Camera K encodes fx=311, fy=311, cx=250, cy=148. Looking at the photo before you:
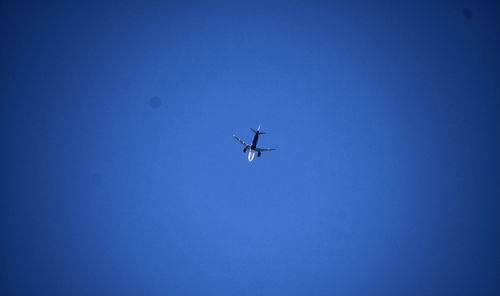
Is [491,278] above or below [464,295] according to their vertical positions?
above

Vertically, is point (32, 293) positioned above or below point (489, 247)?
below

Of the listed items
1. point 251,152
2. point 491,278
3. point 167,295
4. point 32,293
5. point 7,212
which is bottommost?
point 32,293

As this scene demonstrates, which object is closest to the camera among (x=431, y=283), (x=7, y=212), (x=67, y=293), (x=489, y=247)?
(x=67, y=293)

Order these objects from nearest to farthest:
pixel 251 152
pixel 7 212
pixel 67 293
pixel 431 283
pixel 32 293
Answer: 1. pixel 251 152
2. pixel 32 293
3. pixel 67 293
4. pixel 431 283
5. pixel 7 212

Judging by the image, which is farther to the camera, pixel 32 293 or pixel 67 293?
pixel 67 293

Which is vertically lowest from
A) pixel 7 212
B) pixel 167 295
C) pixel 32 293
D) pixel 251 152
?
pixel 32 293

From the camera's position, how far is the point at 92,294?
146 metres

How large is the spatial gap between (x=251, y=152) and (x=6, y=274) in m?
136

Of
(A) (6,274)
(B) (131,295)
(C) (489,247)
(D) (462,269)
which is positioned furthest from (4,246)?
(C) (489,247)

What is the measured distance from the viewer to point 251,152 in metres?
70.1

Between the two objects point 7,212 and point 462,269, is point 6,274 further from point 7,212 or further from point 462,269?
point 462,269

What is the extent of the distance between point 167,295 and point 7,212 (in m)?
112

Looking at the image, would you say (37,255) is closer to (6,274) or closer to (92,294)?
(6,274)

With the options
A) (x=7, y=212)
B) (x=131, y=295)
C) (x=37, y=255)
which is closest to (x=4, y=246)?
(x=37, y=255)
